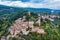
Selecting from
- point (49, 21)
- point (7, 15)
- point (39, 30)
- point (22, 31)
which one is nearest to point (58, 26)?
point (49, 21)

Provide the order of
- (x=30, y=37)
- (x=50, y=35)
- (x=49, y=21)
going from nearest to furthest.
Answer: (x=30, y=37) → (x=50, y=35) → (x=49, y=21)

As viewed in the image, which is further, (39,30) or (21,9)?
(21,9)

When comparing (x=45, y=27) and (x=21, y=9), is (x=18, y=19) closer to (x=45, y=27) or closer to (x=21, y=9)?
(x=21, y=9)

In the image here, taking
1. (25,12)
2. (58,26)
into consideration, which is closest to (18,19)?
(25,12)

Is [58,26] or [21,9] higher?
A: [21,9]

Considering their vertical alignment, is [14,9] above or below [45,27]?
above

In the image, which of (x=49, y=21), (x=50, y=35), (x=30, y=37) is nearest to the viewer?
(x=30, y=37)

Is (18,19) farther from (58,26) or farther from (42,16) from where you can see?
(58,26)

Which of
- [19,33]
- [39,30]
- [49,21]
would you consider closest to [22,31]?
[19,33]
